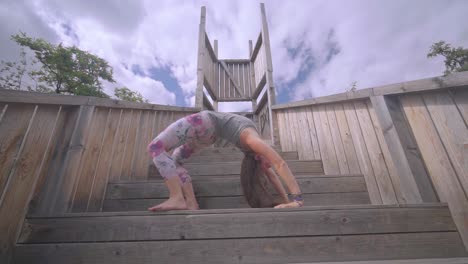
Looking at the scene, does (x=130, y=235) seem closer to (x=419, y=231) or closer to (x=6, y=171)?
(x=6, y=171)

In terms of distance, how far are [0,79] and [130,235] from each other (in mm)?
16372

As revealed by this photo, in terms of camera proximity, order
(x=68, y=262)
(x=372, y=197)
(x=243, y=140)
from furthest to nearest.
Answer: (x=372, y=197)
(x=243, y=140)
(x=68, y=262)

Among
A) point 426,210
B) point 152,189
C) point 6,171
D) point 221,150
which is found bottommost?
point 426,210

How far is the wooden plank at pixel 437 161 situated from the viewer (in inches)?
35.3

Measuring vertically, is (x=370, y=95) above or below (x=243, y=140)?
above

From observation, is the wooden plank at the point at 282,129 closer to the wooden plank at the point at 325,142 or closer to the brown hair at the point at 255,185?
the wooden plank at the point at 325,142

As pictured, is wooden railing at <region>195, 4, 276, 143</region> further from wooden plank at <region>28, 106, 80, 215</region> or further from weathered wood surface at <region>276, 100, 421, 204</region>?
wooden plank at <region>28, 106, 80, 215</region>

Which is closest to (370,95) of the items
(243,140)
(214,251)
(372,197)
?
(372,197)

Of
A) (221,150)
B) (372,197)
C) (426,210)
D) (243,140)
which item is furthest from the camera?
(221,150)

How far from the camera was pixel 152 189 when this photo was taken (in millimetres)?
1342

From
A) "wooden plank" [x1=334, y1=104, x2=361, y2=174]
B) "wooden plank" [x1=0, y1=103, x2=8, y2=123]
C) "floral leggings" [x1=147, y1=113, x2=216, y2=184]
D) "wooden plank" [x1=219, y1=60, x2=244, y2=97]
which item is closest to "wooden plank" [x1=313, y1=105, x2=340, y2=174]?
"wooden plank" [x1=334, y1=104, x2=361, y2=174]

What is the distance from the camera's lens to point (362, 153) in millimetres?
1466

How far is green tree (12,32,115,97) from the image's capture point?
981 cm

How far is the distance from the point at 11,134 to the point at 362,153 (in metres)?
2.28
